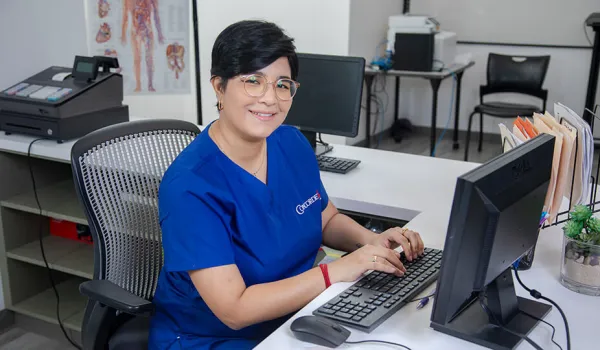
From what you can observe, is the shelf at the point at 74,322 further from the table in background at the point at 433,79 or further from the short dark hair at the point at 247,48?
the table in background at the point at 433,79

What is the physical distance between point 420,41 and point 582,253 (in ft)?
11.6

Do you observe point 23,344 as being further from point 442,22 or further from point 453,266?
point 442,22

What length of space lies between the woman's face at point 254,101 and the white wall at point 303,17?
3.26m

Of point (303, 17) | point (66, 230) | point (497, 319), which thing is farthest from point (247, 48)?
point (303, 17)

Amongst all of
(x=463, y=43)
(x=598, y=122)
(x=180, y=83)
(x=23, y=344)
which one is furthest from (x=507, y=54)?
(x=23, y=344)

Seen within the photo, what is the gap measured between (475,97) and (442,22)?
2.49 feet

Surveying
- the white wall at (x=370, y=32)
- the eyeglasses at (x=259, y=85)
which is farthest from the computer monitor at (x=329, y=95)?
the white wall at (x=370, y=32)

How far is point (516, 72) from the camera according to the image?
506 centimetres

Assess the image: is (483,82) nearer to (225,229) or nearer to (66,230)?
(66,230)

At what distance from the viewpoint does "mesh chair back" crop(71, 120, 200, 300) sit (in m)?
1.45

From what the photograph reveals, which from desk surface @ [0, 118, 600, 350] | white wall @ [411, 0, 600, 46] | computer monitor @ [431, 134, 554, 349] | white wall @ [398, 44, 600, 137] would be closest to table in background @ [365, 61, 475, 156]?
white wall @ [398, 44, 600, 137]

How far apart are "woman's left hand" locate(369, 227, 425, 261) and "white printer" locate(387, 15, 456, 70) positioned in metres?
3.41

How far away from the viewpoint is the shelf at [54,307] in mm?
2436

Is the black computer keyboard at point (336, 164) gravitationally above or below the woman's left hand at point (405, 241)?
below
